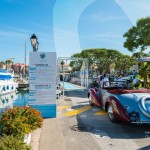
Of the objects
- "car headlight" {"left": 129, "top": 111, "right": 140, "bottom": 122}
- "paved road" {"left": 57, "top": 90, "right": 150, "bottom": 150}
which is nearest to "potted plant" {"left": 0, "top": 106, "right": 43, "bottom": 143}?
"paved road" {"left": 57, "top": 90, "right": 150, "bottom": 150}

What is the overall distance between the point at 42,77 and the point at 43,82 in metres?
0.19

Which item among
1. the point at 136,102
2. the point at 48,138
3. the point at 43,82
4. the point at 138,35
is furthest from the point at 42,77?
the point at 138,35

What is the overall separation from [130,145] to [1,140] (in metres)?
2.92

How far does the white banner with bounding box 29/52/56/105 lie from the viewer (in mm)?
7938

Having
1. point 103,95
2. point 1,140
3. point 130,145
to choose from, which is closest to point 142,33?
point 103,95

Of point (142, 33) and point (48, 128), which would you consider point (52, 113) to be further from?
point (142, 33)

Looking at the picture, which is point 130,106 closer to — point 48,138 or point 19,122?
point 48,138

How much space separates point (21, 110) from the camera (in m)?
5.43

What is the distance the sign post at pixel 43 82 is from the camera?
7934 millimetres

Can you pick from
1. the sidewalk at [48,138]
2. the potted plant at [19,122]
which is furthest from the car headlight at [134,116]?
the potted plant at [19,122]

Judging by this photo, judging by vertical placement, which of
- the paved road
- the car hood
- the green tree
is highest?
the green tree

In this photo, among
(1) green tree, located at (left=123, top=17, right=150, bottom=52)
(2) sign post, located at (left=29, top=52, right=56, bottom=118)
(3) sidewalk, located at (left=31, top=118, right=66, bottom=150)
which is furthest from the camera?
(1) green tree, located at (left=123, top=17, right=150, bottom=52)

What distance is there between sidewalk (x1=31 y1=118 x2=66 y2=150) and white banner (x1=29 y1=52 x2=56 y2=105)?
4.64ft

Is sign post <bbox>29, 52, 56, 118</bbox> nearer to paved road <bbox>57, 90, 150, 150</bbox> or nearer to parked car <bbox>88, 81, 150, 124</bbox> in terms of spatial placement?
paved road <bbox>57, 90, 150, 150</bbox>
